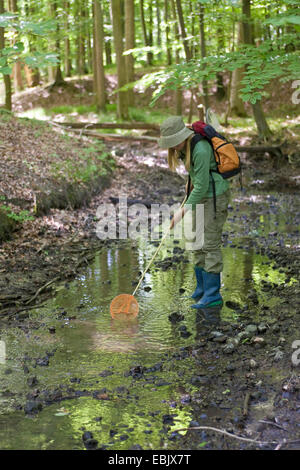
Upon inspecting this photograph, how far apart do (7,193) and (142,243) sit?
2711mm

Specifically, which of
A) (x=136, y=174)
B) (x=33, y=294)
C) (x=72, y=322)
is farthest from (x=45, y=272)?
(x=136, y=174)

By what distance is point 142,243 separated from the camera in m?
9.29

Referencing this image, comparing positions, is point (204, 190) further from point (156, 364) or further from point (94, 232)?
point (94, 232)

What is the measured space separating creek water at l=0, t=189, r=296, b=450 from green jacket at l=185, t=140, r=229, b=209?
1.47 meters

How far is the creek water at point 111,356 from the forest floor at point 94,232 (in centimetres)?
26

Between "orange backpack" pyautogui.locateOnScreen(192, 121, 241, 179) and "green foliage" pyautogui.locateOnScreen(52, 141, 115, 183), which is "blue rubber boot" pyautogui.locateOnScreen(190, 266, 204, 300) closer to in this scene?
"orange backpack" pyautogui.locateOnScreen(192, 121, 241, 179)

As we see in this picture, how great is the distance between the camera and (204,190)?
221 inches

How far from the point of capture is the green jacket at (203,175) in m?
5.55

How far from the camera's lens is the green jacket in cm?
555

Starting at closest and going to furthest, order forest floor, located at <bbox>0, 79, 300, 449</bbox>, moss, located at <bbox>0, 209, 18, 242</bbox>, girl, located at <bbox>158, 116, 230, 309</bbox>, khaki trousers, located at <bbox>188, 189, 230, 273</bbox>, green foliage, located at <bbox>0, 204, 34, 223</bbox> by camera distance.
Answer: forest floor, located at <bbox>0, 79, 300, 449</bbox>
girl, located at <bbox>158, 116, 230, 309</bbox>
khaki trousers, located at <bbox>188, 189, 230, 273</bbox>
moss, located at <bbox>0, 209, 18, 242</bbox>
green foliage, located at <bbox>0, 204, 34, 223</bbox>

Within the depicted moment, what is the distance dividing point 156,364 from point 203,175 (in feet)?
7.39

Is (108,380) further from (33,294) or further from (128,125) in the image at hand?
(128,125)

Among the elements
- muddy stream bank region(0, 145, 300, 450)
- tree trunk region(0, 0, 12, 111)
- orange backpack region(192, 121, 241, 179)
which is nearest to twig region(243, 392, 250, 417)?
muddy stream bank region(0, 145, 300, 450)

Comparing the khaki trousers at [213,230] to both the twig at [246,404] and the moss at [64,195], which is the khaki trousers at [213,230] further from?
the moss at [64,195]
